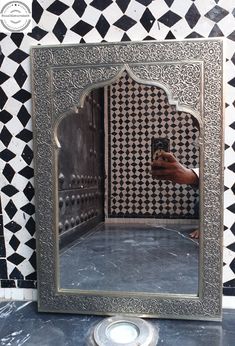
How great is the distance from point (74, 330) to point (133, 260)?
0.20 metres

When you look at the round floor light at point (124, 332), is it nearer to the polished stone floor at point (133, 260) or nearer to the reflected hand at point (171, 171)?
the polished stone floor at point (133, 260)

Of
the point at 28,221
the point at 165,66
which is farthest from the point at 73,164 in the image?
the point at 165,66

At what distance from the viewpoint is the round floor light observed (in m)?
0.72

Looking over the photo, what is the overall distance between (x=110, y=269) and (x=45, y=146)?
324 millimetres

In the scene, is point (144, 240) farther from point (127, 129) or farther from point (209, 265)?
point (127, 129)

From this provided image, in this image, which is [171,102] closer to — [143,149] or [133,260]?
[143,149]

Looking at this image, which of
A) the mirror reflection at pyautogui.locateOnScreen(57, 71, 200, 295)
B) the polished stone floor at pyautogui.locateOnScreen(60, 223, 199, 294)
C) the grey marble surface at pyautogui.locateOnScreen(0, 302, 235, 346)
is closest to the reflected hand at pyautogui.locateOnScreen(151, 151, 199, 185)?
the mirror reflection at pyautogui.locateOnScreen(57, 71, 200, 295)

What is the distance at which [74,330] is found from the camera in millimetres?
791

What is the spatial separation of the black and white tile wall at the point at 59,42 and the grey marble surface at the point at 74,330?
0.09m

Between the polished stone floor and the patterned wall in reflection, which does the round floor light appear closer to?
the polished stone floor

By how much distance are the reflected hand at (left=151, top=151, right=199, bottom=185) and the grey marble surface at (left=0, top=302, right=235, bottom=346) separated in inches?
12.2

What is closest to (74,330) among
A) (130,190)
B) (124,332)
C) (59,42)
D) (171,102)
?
(124,332)

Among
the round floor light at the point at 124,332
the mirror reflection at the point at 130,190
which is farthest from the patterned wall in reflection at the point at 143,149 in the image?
the round floor light at the point at 124,332

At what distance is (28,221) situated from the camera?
0.90 meters
